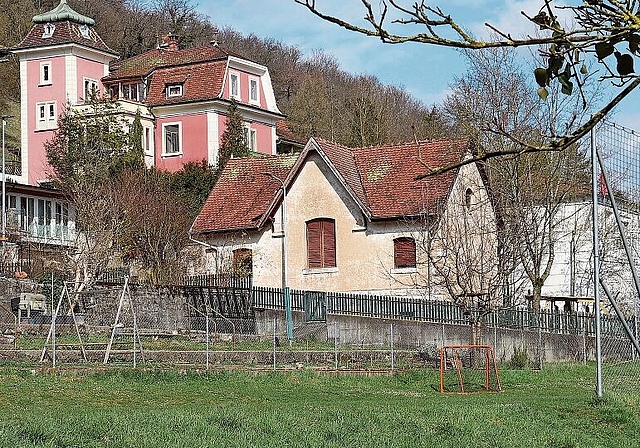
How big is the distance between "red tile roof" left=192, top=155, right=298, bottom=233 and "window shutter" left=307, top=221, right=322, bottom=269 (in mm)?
2000

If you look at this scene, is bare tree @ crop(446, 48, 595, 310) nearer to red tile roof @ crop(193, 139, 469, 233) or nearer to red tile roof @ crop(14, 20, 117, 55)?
red tile roof @ crop(193, 139, 469, 233)

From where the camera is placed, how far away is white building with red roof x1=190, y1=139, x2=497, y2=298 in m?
42.2

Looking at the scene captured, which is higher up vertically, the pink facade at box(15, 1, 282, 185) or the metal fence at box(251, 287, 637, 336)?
the pink facade at box(15, 1, 282, 185)

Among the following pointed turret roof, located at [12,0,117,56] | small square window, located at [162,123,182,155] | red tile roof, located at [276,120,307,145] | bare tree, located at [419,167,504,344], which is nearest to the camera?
bare tree, located at [419,167,504,344]

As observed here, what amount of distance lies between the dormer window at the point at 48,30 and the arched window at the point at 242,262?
1413 inches

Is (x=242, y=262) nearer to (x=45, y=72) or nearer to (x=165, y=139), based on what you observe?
(x=165, y=139)

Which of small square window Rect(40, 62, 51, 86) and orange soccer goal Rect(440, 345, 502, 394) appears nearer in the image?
orange soccer goal Rect(440, 345, 502, 394)

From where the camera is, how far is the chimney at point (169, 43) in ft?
277

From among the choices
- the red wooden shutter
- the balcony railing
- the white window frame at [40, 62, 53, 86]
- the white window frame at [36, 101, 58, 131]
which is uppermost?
the white window frame at [40, 62, 53, 86]

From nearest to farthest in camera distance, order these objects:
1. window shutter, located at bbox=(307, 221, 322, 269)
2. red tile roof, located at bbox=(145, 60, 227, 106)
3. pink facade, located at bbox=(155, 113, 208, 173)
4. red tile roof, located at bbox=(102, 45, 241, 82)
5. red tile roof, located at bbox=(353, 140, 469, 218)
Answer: red tile roof, located at bbox=(353, 140, 469, 218) → window shutter, located at bbox=(307, 221, 322, 269) → pink facade, located at bbox=(155, 113, 208, 173) → red tile roof, located at bbox=(145, 60, 227, 106) → red tile roof, located at bbox=(102, 45, 241, 82)

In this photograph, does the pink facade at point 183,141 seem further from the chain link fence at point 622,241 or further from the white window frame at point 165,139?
the chain link fence at point 622,241

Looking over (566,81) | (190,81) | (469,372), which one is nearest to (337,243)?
(469,372)

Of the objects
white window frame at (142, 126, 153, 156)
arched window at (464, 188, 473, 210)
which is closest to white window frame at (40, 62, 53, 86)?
white window frame at (142, 126, 153, 156)

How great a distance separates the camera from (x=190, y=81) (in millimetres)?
73312
